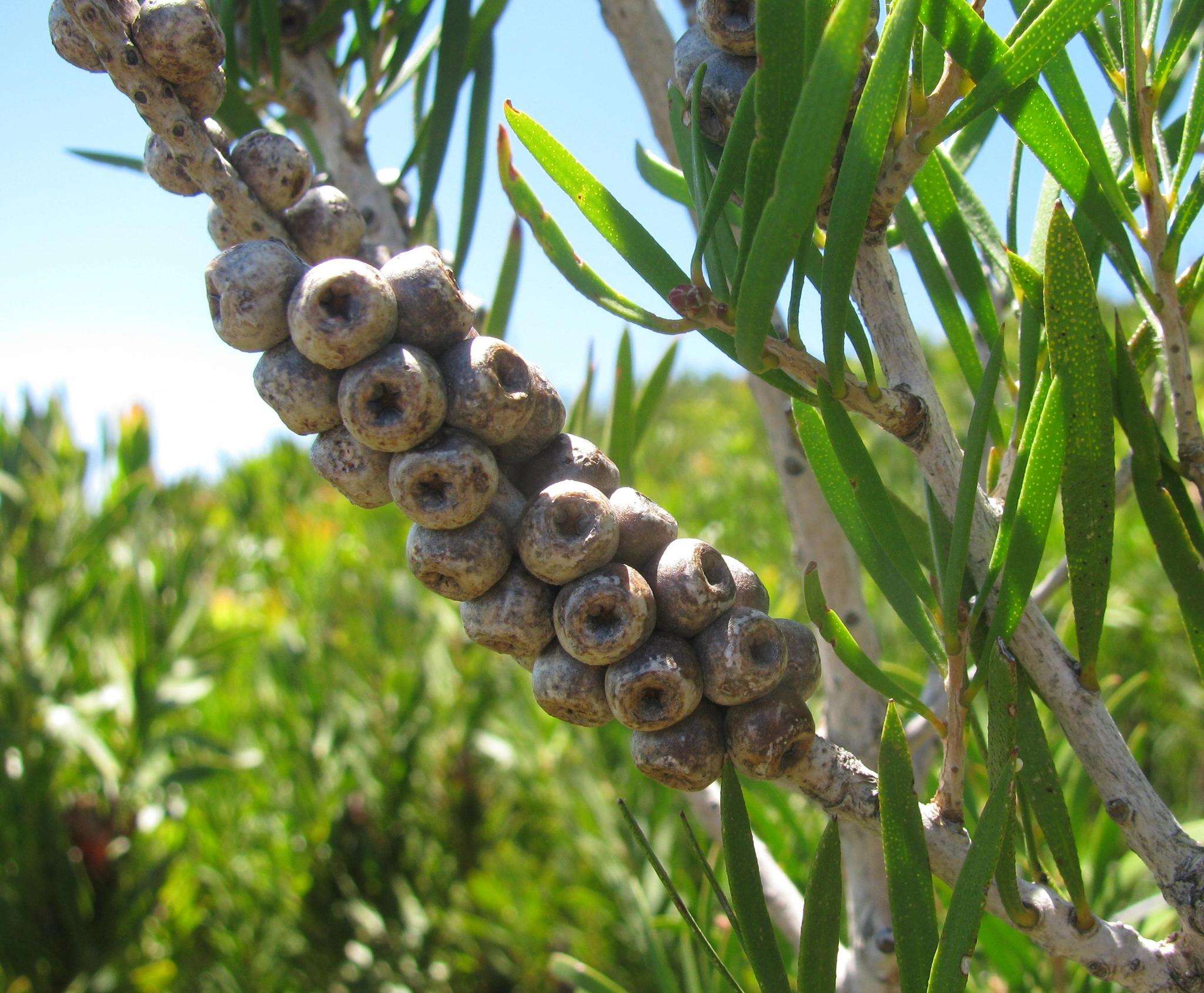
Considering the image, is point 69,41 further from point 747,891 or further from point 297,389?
point 747,891

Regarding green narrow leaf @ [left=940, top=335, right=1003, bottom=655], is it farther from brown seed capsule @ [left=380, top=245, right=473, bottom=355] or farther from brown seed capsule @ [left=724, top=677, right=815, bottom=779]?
brown seed capsule @ [left=380, top=245, right=473, bottom=355]

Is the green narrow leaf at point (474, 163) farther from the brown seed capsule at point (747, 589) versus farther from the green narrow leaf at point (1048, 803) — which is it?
the green narrow leaf at point (1048, 803)

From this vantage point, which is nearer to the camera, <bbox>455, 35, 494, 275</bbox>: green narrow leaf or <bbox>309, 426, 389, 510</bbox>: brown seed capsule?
<bbox>309, 426, 389, 510</bbox>: brown seed capsule

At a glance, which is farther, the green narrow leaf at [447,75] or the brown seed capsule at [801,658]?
the green narrow leaf at [447,75]

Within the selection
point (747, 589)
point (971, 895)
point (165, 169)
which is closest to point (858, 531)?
point (747, 589)

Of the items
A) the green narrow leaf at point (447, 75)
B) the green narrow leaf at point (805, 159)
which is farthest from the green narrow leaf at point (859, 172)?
the green narrow leaf at point (447, 75)

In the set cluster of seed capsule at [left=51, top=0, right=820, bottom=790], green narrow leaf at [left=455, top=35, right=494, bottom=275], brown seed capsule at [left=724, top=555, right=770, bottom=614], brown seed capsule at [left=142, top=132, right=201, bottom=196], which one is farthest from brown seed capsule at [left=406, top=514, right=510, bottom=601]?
green narrow leaf at [left=455, top=35, right=494, bottom=275]

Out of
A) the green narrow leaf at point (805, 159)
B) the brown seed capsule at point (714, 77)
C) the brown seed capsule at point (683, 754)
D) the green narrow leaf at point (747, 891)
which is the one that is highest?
the brown seed capsule at point (714, 77)
